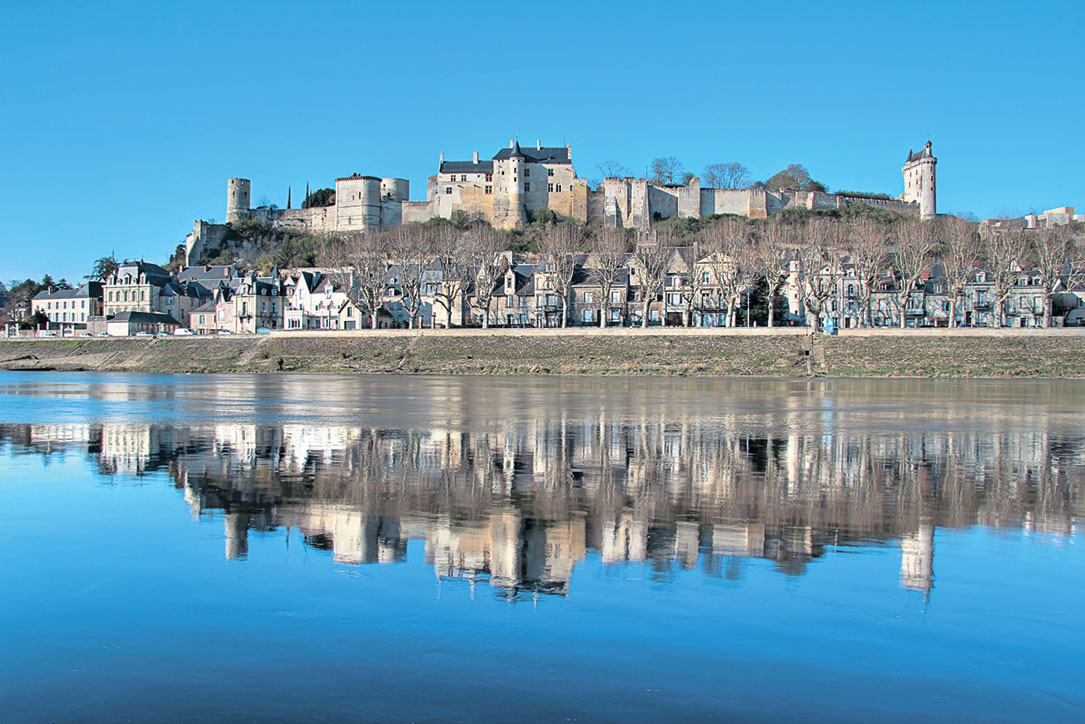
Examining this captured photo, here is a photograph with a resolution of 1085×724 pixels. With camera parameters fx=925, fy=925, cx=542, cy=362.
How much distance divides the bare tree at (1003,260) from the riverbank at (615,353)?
9523 millimetres

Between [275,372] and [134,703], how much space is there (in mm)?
56279

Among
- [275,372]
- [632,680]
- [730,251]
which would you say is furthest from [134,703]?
[730,251]

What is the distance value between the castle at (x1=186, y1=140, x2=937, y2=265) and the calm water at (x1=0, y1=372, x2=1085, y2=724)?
327ft

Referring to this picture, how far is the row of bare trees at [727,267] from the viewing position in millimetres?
66312

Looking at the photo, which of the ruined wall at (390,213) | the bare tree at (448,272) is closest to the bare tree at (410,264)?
the bare tree at (448,272)

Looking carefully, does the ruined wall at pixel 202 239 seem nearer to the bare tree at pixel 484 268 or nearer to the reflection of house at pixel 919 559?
the bare tree at pixel 484 268

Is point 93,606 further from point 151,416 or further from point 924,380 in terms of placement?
point 924,380

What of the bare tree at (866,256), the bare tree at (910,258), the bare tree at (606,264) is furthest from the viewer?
the bare tree at (606,264)

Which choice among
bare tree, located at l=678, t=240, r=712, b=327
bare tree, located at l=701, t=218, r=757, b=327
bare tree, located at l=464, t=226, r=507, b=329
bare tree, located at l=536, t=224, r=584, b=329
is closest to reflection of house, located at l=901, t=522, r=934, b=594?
bare tree, located at l=701, t=218, r=757, b=327

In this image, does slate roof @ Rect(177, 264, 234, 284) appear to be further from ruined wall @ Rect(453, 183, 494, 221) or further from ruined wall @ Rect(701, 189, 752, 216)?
ruined wall @ Rect(701, 189, 752, 216)

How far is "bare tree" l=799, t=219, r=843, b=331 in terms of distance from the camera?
6242 centimetres

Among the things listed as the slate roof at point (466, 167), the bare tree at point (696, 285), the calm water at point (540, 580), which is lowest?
the calm water at point (540, 580)

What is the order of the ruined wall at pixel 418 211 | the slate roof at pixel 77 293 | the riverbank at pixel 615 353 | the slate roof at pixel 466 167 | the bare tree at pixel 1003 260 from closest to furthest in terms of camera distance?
the riverbank at pixel 615 353
the bare tree at pixel 1003 260
the slate roof at pixel 77 293
the slate roof at pixel 466 167
the ruined wall at pixel 418 211

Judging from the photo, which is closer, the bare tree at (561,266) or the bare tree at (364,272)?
the bare tree at (364,272)
